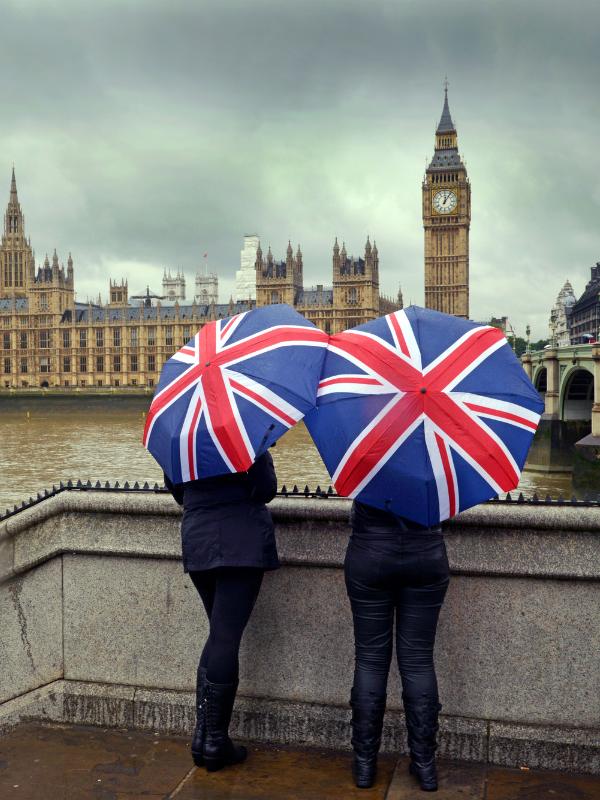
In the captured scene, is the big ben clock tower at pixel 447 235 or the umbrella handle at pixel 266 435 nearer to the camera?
the umbrella handle at pixel 266 435

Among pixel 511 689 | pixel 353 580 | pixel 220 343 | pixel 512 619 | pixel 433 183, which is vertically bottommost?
pixel 511 689

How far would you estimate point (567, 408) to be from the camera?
36062mm

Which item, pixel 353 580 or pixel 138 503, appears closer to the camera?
pixel 353 580

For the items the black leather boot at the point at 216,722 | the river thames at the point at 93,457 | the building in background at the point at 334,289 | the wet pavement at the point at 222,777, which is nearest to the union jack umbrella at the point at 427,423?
the black leather boot at the point at 216,722

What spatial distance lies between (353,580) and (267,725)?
0.93 m

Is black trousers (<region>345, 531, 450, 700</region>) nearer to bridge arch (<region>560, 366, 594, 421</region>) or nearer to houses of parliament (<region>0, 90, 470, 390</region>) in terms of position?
bridge arch (<region>560, 366, 594, 421</region>)

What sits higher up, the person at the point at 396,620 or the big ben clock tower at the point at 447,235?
the big ben clock tower at the point at 447,235

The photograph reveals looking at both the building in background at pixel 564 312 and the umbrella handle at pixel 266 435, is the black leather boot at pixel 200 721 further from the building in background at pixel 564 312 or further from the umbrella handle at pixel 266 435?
the building in background at pixel 564 312

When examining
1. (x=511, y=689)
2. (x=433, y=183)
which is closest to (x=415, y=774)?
(x=511, y=689)

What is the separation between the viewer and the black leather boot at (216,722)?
3186mm

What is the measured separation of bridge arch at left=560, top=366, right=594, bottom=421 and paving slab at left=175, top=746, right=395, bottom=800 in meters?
32.5

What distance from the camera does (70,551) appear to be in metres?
3.77

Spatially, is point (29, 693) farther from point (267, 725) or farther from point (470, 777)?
point (470, 777)

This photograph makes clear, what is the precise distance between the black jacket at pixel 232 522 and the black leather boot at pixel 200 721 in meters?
0.43
